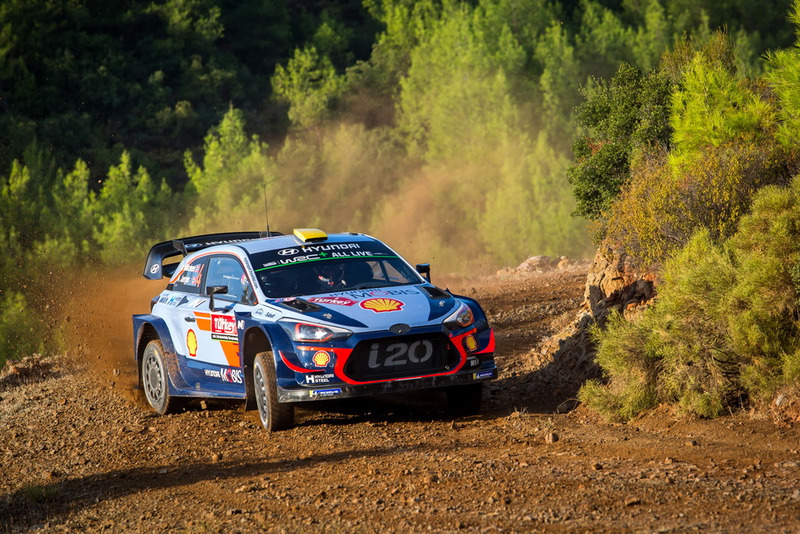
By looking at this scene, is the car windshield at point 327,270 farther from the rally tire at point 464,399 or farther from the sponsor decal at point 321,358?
the rally tire at point 464,399

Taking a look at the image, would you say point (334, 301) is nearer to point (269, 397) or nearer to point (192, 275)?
point (269, 397)

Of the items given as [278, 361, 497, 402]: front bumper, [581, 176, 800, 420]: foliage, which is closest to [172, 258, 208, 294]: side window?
[278, 361, 497, 402]: front bumper

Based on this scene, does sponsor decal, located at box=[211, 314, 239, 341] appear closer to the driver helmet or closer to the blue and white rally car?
the blue and white rally car

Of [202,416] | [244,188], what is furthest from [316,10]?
[202,416]

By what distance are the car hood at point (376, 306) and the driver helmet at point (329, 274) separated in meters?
0.33

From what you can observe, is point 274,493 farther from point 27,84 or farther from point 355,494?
point 27,84

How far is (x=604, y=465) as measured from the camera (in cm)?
737

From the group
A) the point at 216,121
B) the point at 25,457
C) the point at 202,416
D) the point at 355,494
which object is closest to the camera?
the point at 355,494

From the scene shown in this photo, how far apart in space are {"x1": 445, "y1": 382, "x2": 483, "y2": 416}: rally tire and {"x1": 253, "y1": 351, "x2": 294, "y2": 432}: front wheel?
154cm

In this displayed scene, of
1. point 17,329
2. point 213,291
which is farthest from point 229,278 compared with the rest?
point 17,329

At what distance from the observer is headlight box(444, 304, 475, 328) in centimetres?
936

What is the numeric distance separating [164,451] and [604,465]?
4163mm

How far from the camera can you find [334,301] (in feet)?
31.3

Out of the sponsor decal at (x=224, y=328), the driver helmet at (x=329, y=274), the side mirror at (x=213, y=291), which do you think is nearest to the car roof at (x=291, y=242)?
the driver helmet at (x=329, y=274)
